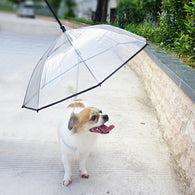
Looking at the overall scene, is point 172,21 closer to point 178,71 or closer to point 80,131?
point 178,71

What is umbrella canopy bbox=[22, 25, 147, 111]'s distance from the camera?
198 centimetres

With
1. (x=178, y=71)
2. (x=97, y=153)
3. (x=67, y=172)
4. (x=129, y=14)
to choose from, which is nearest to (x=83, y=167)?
(x=67, y=172)

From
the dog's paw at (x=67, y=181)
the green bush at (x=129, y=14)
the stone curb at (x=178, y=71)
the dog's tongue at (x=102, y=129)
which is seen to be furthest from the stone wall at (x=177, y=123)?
the green bush at (x=129, y=14)

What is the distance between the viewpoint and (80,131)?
6.59 ft

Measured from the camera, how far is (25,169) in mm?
2484

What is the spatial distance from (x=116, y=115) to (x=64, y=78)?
196 cm

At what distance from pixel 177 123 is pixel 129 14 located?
5919mm

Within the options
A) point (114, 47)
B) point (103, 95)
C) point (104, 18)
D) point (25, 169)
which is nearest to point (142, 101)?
point (103, 95)

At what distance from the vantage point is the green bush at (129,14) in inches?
290

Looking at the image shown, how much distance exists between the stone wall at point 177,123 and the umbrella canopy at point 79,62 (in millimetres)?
956

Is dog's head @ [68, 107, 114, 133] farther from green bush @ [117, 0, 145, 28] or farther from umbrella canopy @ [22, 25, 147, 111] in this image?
green bush @ [117, 0, 145, 28]

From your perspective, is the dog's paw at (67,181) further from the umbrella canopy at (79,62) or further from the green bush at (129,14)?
the green bush at (129,14)

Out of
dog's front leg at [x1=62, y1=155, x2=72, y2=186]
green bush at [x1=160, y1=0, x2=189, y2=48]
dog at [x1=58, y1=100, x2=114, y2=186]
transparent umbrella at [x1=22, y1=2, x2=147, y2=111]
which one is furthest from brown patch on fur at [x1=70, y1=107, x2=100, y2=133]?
green bush at [x1=160, y1=0, x2=189, y2=48]

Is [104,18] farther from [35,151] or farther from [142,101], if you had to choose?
[35,151]
